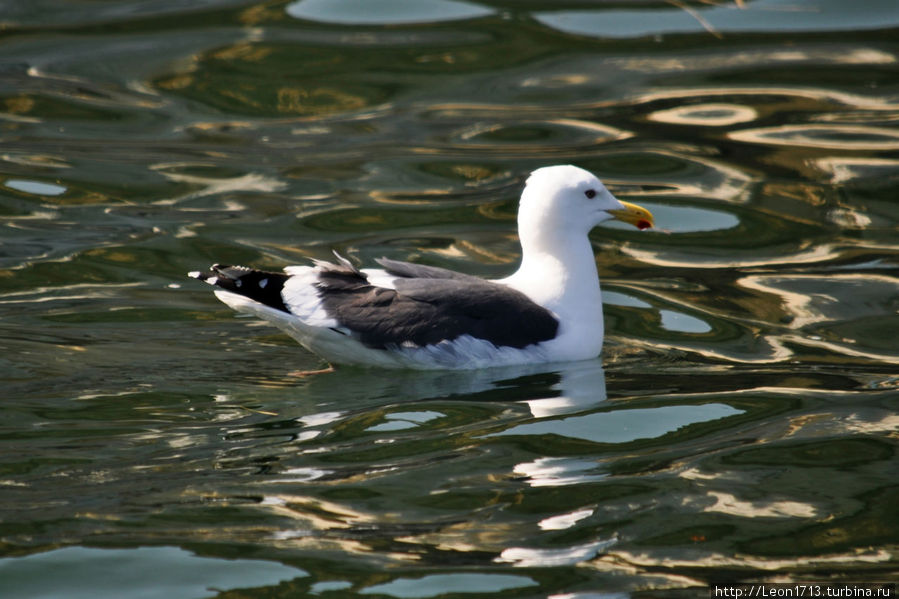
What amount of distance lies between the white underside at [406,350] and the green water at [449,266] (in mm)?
106

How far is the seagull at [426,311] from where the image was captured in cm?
738

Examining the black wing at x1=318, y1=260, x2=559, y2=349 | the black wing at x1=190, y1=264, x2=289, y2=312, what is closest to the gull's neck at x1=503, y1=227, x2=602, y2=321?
the black wing at x1=318, y1=260, x2=559, y2=349

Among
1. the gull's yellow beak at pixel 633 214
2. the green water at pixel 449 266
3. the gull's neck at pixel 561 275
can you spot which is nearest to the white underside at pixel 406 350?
the green water at pixel 449 266

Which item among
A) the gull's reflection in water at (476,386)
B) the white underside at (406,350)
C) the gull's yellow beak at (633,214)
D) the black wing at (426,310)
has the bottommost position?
the gull's reflection in water at (476,386)

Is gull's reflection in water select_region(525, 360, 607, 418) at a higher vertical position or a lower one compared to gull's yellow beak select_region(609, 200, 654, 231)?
lower

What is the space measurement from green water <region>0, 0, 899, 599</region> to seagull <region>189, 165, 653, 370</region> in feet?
0.58

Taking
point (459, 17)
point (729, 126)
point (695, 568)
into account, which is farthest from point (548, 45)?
point (695, 568)

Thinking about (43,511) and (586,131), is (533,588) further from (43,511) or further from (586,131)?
(586,131)

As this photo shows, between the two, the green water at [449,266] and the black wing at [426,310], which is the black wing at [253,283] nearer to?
the black wing at [426,310]

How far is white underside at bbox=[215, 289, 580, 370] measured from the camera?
7.39 m

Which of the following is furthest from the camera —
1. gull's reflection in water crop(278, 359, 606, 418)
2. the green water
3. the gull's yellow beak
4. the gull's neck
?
the gull's yellow beak

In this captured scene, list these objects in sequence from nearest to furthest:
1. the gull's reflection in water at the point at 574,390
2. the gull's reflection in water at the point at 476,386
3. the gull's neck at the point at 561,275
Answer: the gull's reflection in water at the point at 574,390, the gull's reflection in water at the point at 476,386, the gull's neck at the point at 561,275

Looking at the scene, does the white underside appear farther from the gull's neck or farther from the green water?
the gull's neck

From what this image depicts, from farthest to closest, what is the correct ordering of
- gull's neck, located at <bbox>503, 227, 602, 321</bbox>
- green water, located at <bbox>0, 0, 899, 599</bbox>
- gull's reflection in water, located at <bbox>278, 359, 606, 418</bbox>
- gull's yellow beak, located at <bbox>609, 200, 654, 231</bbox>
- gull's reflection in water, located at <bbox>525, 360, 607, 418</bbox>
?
1. gull's yellow beak, located at <bbox>609, 200, 654, 231</bbox>
2. gull's neck, located at <bbox>503, 227, 602, 321</bbox>
3. gull's reflection in water, located at <bbox>278, 359, 606, 418</bbox>
4. gull's reflection in water, located at <bbox>525, 360, 607, 418</bbox>
5. green water, located at <bbox>0, 0, 899, 599</bbox>
